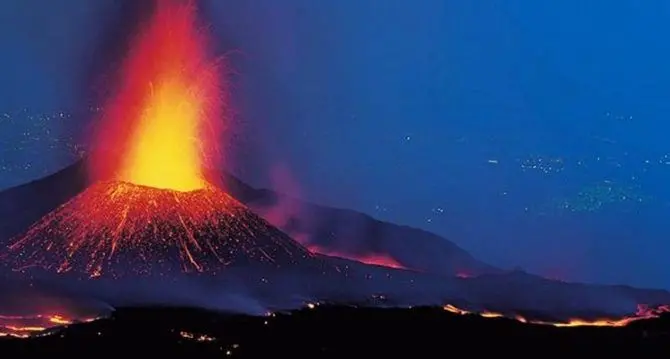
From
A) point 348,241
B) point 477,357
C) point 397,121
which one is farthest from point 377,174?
point 477,357

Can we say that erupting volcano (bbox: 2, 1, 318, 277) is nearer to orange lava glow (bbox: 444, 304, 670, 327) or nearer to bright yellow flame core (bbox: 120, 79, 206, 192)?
bright yellow flame core (bbox: 120, 79, 206, 192)

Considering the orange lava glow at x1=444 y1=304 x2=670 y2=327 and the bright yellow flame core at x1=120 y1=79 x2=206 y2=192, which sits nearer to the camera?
the orange lava glow at x1=444 y1=304 x2=670 y2=327

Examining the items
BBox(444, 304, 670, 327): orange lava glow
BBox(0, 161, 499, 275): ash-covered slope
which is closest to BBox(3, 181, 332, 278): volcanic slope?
BBox(0, 161, 499, 275): ash-covered slope

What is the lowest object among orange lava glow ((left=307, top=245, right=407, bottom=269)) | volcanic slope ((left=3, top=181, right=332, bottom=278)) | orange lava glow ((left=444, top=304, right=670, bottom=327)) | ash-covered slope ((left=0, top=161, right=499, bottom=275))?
orange lava glow ((left=444, top=304, right=670, bottom=327))

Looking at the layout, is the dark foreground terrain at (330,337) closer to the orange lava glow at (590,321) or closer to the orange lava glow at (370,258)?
the orange lava glow at (590,321)

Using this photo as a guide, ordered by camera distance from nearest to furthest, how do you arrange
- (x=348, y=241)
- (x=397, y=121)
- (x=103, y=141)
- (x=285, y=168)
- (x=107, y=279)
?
1. (x=107, y=279)
2. (x=348, y=241)
3. (x=103, y=141)
4. (x=285, y=168)
5. (x=397, y=121)

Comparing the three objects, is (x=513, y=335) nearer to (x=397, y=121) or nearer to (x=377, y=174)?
(x=377, y=174)

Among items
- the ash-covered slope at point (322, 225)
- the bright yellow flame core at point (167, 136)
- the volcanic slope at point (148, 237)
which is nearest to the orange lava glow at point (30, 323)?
the volcanic slope at point (148, 237)
